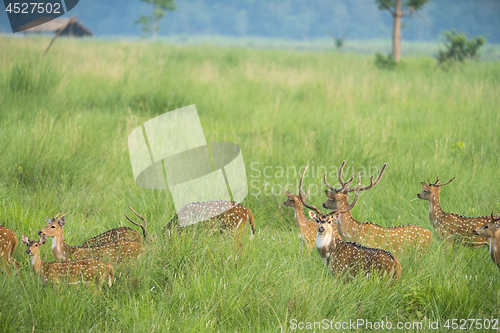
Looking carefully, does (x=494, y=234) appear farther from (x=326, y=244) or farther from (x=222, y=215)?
(x=222, y=215)

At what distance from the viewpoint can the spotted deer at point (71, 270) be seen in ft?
10.9

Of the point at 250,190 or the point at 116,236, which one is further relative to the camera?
the point at 250,190

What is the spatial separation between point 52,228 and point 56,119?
4.45 meters

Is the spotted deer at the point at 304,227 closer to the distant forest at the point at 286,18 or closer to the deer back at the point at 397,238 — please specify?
the deer back at the point at 397,238

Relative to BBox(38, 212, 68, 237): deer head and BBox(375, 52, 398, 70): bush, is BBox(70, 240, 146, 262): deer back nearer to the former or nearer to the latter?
BBox(38, 212, 68, 237): deer head

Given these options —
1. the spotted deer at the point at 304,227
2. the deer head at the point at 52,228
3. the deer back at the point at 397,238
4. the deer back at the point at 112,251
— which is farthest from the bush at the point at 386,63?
the deer head at the point at 52,228

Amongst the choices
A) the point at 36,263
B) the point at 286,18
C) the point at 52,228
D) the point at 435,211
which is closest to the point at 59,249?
the point at 52,228

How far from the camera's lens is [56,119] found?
25.3 feet

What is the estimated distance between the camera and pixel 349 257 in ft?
11.9

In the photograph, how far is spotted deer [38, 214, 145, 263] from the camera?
362cm

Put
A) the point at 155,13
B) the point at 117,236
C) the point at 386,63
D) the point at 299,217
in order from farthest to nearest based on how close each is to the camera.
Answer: the point at 155,13 < the point at 386,63 < the point at 299,217 < the point at 117,236

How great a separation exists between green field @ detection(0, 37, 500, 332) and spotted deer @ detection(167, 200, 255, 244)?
171mm

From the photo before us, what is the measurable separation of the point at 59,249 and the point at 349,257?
1968mm

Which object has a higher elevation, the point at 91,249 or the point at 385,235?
the point at 91,249
